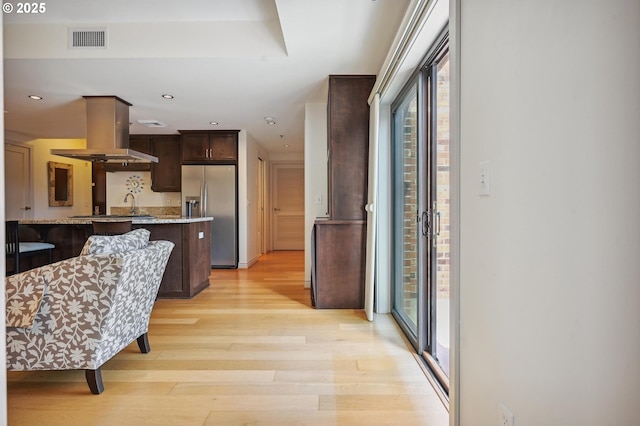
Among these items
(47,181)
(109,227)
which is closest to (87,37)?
(109,227)

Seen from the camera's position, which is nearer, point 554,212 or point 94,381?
point 554,212

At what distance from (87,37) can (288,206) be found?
228 inches

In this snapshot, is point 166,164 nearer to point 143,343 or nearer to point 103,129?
point 103,129

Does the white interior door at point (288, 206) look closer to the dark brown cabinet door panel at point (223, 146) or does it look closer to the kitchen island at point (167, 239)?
the dark brown cabinet door panel at point (223, 146)

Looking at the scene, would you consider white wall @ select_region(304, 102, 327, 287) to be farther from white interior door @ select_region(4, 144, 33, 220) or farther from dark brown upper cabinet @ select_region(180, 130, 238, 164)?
white interior door @ select_region(4, 144, 33, 220)

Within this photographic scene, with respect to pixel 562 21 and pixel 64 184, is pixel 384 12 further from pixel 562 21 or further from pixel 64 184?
pixel 64 184

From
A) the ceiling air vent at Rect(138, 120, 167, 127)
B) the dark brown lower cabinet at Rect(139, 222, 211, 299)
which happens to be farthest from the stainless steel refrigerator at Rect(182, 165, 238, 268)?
the dark brown lower cabinet at Rect(139, 222, 211, 299)

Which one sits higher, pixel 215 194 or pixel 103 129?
pixel 103 129

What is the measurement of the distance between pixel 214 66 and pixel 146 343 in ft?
7.64

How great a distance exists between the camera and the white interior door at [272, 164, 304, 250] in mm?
8320

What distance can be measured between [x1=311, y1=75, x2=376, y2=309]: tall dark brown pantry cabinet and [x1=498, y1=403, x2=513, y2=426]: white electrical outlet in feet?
7.63

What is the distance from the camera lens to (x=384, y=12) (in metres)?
2.27

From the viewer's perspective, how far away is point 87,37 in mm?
2871

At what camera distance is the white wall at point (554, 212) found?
2.15 ft
